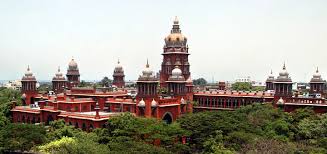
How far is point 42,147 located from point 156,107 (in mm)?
16191

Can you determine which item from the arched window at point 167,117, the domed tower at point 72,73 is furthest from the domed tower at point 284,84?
the domed tower at point 72,73

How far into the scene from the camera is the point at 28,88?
211 feet

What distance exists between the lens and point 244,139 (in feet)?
135

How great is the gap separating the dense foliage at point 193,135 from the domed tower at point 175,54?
18369 millimetres

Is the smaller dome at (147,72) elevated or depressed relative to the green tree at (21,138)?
elevated

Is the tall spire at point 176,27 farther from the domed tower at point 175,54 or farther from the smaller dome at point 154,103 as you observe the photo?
the smaller dome at point 154,103

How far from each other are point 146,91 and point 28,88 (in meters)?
24.2

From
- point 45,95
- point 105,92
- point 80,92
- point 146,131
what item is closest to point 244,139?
point 146,131

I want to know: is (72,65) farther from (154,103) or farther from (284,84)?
(284,84)

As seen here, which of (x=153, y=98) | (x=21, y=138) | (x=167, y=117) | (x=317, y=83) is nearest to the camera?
(x=21, y=138)

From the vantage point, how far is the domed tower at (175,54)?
2638 inches

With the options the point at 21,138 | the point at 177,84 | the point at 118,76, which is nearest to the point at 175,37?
the point at 177,84

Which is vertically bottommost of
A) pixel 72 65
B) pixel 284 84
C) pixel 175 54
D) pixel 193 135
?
pixel 193 135

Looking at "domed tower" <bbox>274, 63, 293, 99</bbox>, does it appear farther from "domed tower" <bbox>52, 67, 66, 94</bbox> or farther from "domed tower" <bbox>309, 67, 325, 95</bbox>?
"domed tower" <bbox>52, 67, 66, 94</bbox>
